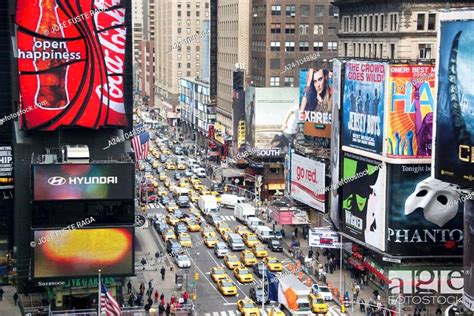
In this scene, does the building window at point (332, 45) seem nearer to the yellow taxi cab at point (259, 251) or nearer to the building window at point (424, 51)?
the yellow taxi cab at point (259, 251)

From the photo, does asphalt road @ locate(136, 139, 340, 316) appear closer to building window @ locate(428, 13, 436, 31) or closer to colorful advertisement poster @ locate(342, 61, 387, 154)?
colorful advertisement poster @ locate(342, 61, 387, 154)

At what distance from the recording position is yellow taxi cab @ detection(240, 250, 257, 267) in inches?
3504

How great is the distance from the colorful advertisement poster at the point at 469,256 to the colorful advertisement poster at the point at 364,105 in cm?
1799

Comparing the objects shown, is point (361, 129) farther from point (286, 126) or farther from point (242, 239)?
point (286, 126)

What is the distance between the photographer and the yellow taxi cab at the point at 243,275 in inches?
3280

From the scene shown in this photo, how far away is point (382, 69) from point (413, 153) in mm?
6761

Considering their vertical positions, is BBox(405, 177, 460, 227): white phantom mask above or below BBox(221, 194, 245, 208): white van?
above

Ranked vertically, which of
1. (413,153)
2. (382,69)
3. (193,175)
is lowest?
(193,175)

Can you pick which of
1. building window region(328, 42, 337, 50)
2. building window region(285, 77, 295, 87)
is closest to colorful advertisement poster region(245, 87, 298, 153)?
building window region(285, 77, 295, 87)

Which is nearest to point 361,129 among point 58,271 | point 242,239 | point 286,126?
point 242,239

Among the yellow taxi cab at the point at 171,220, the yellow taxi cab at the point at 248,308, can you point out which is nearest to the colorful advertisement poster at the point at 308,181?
the yellow taxi cab at the point at 171,220

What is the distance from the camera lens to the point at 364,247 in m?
84.5

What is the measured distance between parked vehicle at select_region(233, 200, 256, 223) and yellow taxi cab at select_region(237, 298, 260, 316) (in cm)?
3303

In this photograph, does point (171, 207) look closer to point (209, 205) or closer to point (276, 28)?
point (209, 205)
